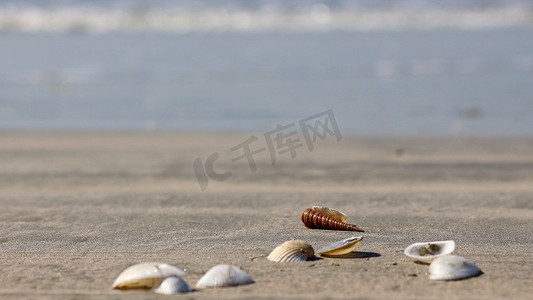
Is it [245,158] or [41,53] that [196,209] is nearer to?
[245,158]

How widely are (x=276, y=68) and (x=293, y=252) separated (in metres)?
9.72

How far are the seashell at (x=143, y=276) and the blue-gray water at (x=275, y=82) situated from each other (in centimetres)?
536

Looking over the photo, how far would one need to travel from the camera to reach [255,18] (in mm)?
21438

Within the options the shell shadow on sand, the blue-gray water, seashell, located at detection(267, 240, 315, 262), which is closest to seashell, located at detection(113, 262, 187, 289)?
seashell, located at detection(267, 240, 315, 262)

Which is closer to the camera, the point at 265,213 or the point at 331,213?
the point at 331,213

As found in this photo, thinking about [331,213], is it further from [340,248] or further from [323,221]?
[340,248]

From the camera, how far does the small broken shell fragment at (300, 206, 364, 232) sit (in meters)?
3.63

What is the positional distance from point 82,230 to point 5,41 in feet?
52.6

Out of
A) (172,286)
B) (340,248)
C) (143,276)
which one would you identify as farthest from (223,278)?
(340,248)

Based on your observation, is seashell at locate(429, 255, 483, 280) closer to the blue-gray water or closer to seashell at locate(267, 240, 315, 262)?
seashell at locate(267, 240, 315, 262)

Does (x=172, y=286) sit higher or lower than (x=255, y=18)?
lower

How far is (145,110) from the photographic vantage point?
965 cm

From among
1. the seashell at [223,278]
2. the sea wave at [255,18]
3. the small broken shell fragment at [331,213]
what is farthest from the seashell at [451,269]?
the sea wave at [255,18]

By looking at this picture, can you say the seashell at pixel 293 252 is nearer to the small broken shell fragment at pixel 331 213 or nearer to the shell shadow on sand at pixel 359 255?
the shell shadow on sand at pixel 359 255
